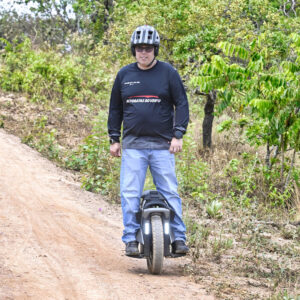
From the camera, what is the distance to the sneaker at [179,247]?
15.9ft

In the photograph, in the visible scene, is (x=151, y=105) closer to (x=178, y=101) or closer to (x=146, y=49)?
(x=178, y=101)

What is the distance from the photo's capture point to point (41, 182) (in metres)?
8.83

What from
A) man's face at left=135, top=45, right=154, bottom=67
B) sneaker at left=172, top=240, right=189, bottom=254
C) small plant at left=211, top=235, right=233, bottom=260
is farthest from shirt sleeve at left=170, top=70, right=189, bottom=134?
small plant at left=211, top=235, right=233, bottom=260

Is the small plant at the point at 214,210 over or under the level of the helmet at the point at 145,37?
under

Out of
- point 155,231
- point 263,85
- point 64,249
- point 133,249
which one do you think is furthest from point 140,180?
point 263,85

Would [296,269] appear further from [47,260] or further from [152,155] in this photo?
[47,260]

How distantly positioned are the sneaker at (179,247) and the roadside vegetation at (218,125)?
0.30 m

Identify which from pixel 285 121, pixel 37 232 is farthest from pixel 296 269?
pixel 285 121

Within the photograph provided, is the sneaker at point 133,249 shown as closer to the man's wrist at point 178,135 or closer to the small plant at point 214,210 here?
the man's wrist at point 178,135

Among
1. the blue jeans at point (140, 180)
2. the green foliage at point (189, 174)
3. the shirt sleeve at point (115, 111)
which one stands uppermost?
the shirt sleeve at point (115, 111)

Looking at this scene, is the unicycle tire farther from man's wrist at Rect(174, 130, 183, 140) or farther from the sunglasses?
the sunglasses

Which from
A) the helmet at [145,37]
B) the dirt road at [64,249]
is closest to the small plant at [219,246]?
the dirt road at [64,249]

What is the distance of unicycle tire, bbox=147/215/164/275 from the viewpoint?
4.66m

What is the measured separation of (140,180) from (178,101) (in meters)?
0.83
